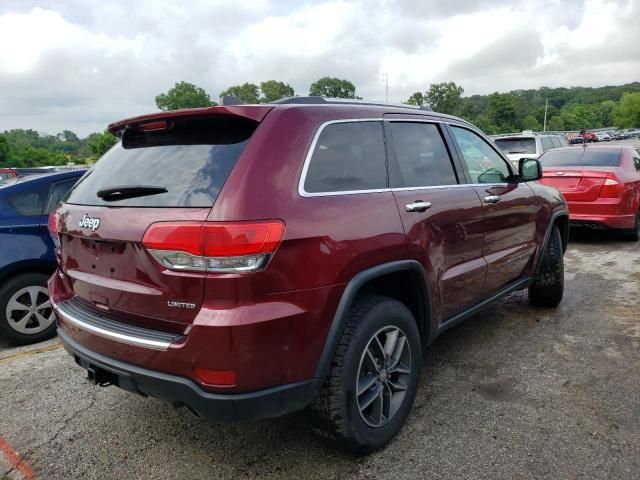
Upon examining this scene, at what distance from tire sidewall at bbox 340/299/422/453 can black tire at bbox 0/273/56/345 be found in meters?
3.23

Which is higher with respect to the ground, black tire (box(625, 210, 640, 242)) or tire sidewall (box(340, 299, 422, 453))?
tire sidewall (box(340, 299, 422, 453))

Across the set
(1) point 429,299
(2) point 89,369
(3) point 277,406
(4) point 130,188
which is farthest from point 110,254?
(1) point 429,299

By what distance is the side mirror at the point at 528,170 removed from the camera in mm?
4129

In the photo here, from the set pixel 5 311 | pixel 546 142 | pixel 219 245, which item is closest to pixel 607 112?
pixel 546 142

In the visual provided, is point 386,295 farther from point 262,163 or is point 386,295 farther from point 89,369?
point 89,369

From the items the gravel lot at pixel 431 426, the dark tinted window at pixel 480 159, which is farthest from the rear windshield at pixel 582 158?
the dark tinted window at pixel 480 159

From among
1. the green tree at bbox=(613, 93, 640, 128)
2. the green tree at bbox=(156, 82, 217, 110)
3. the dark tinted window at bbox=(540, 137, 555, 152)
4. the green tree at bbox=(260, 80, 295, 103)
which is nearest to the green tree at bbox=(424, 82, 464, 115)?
the green tree at bbox=(260, 80, 295, 103)

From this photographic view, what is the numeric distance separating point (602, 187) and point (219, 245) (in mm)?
7088

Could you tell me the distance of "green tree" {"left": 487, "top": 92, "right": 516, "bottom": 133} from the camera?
7706 centimetres

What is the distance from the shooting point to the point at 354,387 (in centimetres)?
240

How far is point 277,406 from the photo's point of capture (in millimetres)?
2145

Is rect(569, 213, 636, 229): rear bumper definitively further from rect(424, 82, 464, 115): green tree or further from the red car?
rect(424, 82, 464, 115): green tree

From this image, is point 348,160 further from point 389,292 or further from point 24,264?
point 24,264

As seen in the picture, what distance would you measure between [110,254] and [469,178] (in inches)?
94.3
